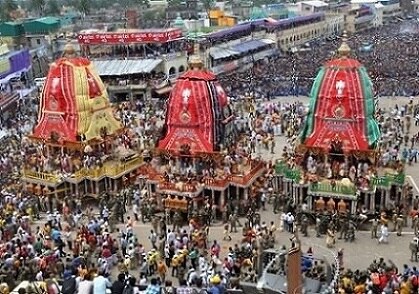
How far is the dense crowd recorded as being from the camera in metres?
42.7

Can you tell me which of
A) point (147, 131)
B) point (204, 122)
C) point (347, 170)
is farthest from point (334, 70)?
point (147, 131)

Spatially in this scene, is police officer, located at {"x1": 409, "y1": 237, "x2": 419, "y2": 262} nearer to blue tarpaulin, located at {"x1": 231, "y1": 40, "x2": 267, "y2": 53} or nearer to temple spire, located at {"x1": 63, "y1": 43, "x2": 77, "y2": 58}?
temple spire, located at {"x1": 63, "y1": 43, "x2": 77, "y2": 58}

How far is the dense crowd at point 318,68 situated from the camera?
42.7m

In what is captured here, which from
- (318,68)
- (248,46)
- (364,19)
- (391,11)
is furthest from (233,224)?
(391,11)

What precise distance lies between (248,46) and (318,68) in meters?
8.57

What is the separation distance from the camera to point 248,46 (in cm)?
5538

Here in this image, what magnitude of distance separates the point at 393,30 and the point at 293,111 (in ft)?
148

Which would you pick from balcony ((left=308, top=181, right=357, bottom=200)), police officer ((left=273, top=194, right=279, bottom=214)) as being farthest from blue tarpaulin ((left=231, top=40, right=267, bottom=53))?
balcony ((left=308, top=181, right=357, bottom=200))

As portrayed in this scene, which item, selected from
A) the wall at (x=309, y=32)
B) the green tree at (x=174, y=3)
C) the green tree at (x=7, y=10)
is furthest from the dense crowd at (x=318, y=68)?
the green tree at (x=7, y=10)

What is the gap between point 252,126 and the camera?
109ft

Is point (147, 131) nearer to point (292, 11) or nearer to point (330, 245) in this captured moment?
point (330, 245)

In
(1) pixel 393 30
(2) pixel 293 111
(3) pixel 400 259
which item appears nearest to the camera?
(3) pixel 400 259

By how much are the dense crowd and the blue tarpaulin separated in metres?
1.44

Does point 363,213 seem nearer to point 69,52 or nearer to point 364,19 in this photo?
point 69,52
